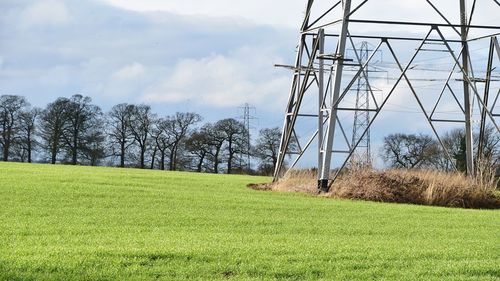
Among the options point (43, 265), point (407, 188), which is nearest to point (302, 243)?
point (43, 265)

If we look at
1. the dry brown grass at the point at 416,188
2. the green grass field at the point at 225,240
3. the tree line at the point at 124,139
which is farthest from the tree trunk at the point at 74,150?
the green grass field at the point at 225,240

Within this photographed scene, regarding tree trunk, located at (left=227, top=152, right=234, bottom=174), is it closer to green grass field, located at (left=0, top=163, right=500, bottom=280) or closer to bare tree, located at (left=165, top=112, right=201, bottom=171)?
bare tree, located at (left=165, top=112, right=201, bottom=171)

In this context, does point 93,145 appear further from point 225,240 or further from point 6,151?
point 225,240

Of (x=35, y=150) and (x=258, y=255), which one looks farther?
(x=35, y=150)

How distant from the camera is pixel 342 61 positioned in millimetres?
22062

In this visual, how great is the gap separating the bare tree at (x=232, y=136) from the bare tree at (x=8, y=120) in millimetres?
18726

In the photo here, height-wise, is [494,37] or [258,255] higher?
[494,37]

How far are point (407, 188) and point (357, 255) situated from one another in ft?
44.9

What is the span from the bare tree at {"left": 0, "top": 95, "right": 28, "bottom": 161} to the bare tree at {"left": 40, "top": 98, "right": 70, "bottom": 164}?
2568mm

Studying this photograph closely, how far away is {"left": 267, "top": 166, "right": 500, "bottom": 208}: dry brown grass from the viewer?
70.4 ft

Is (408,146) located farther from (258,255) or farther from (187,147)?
(258,255)

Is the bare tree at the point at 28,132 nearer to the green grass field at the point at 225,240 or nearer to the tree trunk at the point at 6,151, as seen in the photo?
the tree trunk at the point at 6,151

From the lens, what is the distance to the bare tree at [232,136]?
64.0m

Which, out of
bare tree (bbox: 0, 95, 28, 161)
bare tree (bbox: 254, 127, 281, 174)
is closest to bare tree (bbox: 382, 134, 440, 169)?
bare tree (bbox: 254, 127, 281, 174)
